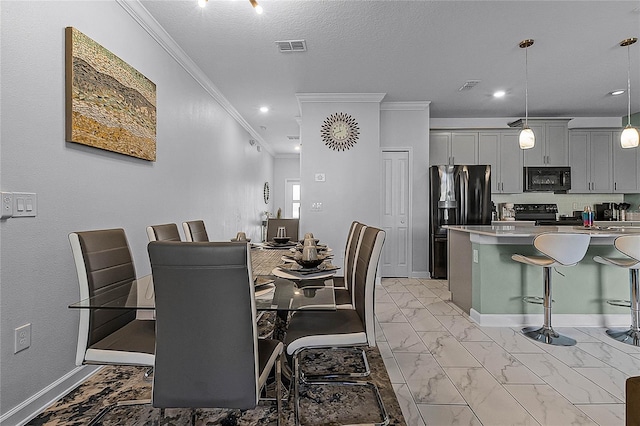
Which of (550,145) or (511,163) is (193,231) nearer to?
(511,163)

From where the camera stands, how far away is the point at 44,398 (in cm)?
188

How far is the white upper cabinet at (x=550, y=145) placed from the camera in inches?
223

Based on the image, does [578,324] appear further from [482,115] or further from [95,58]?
[95,58]

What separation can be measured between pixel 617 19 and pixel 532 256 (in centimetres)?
213

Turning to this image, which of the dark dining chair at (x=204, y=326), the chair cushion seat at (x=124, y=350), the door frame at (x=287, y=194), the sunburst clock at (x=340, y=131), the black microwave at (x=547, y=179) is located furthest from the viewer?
the door frame at (x=287, y=194)

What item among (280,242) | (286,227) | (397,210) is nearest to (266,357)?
(280,242)

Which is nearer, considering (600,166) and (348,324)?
(348,324)

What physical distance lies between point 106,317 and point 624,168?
7.41 metres

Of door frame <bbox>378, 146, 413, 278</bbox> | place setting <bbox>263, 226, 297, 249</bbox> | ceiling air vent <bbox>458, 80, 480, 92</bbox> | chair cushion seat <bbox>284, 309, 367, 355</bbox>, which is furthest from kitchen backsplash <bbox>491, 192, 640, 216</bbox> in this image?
chair cushion seat <bbox>284, 309, 367, 355</bbox>

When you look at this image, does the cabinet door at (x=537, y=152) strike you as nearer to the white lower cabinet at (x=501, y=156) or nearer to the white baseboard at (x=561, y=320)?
the white lower cabinet at (x=501, y=156)

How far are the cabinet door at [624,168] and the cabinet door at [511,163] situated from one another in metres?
1.57

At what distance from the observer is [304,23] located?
2969 millimetres

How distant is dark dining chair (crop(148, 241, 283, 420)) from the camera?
1147 millimetres

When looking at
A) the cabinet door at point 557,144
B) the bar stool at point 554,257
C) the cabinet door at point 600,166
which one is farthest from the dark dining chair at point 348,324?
the cabinet door at point 600,166
